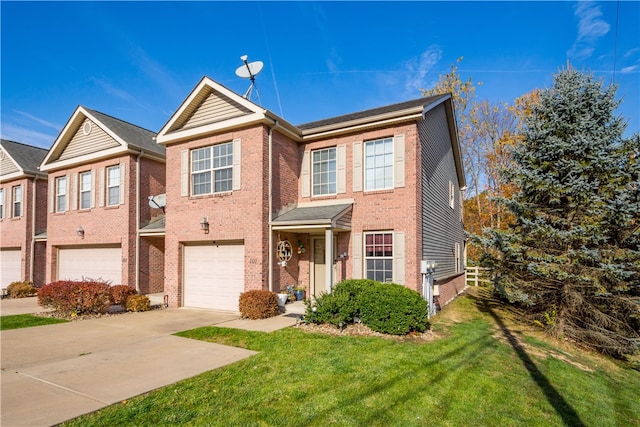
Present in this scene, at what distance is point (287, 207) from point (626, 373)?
9.66 m

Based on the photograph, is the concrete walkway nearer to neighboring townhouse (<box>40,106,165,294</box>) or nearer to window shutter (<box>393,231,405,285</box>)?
window shutter (<box>393,231,405,285</box>)

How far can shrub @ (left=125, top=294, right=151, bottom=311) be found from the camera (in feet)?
39.4

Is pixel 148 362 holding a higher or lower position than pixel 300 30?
lower

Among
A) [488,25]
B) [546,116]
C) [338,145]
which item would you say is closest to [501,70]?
[488,25]

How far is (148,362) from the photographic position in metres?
6.43

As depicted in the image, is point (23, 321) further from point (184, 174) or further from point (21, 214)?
point (21, 214)

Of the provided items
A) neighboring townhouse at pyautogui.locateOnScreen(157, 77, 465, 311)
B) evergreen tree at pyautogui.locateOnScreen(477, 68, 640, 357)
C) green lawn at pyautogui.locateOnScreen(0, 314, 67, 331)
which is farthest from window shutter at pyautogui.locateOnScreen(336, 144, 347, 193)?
green lawn at pyautogui.locateOnScreen(0, 314, 67, 331)

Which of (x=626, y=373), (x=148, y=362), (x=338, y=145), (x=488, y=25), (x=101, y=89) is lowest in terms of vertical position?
(x=626, y=373)

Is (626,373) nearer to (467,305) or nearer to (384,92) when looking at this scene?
(467,305)

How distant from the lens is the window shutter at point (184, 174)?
12.8 meters

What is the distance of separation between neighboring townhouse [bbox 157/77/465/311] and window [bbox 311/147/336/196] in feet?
0.12

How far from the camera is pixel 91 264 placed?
52.6ft

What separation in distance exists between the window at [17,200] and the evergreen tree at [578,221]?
23.3 m

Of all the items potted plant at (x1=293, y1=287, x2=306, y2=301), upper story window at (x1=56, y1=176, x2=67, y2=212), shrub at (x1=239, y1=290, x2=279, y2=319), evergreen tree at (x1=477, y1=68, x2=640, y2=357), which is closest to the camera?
evergreen tree at (x1=477, y1=68, x2=640, y2=357)
